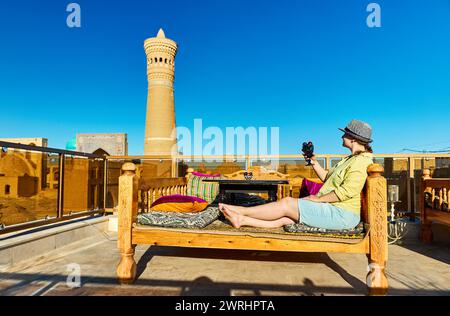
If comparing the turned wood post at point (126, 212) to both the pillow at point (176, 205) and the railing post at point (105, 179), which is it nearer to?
the pillow at point (176, 205)

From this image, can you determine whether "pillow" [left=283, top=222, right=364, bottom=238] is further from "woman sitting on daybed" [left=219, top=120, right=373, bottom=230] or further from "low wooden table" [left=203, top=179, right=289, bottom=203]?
"low wooden table" [left=203, top=179, right=289, bottom=203]

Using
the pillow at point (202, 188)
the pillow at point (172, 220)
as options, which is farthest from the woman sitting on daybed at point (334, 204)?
the pillow at point (202, 188)

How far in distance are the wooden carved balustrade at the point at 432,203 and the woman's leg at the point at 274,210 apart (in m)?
2.26

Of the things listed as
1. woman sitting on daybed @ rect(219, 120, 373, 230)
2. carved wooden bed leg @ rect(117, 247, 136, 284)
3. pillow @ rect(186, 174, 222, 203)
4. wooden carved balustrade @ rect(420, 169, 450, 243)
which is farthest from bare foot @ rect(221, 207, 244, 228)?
wooden carved balustrade @ rect(420, 169, 450, 243)

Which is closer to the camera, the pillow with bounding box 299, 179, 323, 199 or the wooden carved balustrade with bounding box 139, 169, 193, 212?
the wooden carved balustrade with bounding box 139, 169, 193, 212

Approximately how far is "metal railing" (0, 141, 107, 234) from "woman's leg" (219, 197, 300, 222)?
2.48 m

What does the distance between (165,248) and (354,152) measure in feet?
8.14

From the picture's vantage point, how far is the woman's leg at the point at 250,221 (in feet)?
8.16

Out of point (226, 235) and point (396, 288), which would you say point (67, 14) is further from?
point (396, 288)

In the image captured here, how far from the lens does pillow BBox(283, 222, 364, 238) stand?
231 centimetres

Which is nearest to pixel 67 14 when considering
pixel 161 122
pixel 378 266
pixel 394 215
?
pixel 378 266

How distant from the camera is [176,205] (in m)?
3.07
